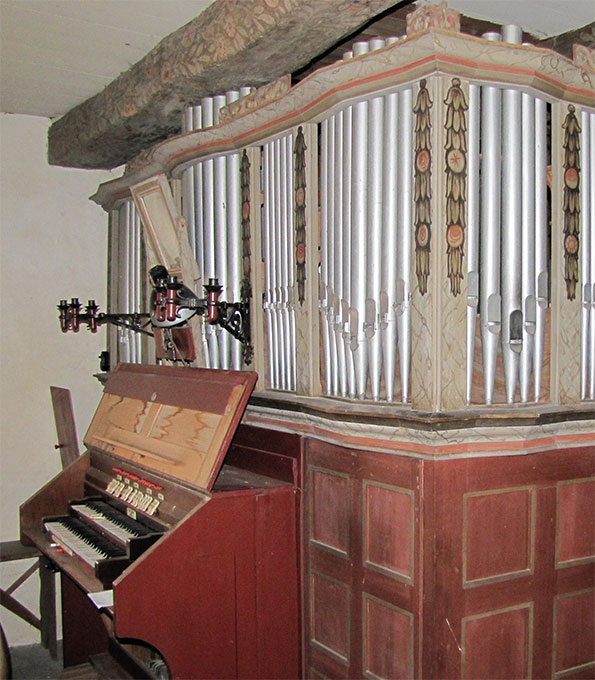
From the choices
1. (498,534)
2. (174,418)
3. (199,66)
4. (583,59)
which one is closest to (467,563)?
(498,534)

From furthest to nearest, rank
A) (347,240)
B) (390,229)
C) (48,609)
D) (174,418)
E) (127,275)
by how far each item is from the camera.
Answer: (127,275)
(48,609)
(174,418)
(347,240)
(390,229)

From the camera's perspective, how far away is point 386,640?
3.19 m

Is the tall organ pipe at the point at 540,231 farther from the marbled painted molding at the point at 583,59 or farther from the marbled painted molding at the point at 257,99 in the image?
the marbled painted molding at the point at 257,99

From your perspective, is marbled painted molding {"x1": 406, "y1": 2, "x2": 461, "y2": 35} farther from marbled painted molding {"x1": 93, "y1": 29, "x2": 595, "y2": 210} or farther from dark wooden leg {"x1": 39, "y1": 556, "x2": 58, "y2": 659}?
dark wooden leg {"x1": 39, "y1": 556, "x2": 58, "y2": 659}

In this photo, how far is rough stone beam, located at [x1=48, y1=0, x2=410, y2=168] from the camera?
10.4ft

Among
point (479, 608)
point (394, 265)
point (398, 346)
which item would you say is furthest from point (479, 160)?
point (479, 608)

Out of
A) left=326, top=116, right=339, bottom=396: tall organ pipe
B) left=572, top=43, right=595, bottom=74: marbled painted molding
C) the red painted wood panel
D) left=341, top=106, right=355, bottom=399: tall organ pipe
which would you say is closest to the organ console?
the red painted wood panel

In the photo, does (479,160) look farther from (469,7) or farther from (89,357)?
(89,357)

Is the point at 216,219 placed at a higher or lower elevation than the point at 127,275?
higher

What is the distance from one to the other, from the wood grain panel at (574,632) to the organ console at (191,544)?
1.23 metres

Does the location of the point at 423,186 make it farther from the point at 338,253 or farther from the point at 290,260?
the point at 290,260

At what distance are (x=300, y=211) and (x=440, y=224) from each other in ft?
2.82

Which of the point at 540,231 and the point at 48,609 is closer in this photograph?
the point at 540,231

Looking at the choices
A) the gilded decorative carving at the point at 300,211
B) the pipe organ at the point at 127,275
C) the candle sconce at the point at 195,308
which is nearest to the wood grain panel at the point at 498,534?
the gilded decorative carving at the point at 300,211
